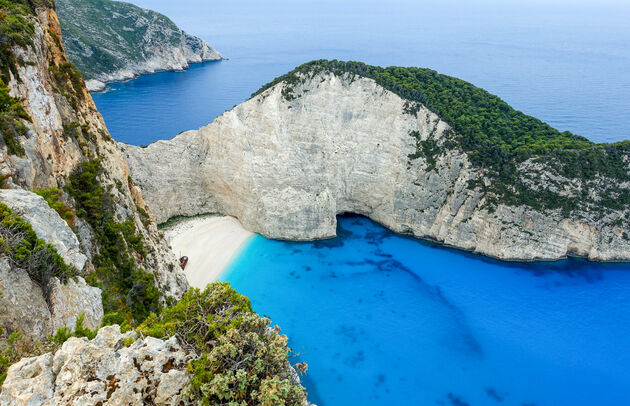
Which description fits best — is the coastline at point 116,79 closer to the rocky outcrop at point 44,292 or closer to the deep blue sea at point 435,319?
the deep blue sea at point 435,319

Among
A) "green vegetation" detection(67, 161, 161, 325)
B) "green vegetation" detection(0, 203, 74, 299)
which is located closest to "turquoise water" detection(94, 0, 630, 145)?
"green vegetation" detection(67, 161, 161, 325)

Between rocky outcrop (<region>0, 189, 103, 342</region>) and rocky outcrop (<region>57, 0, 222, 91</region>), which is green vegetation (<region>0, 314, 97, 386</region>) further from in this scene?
rocky outcrop (<region>57, 0, 222, 91</region>)

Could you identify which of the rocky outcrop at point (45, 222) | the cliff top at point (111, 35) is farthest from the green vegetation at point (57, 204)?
the cliff top at point (111, 35)

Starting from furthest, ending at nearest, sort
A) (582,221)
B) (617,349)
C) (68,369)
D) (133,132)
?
(133,132) → (582,221) → (617,349) → (68,369)

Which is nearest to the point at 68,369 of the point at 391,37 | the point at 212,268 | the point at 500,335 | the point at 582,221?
the point at 212,268

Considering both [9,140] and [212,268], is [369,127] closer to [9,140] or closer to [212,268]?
[212,268]

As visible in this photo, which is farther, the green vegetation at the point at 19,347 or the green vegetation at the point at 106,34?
the green vegetation at the point at 106,34
